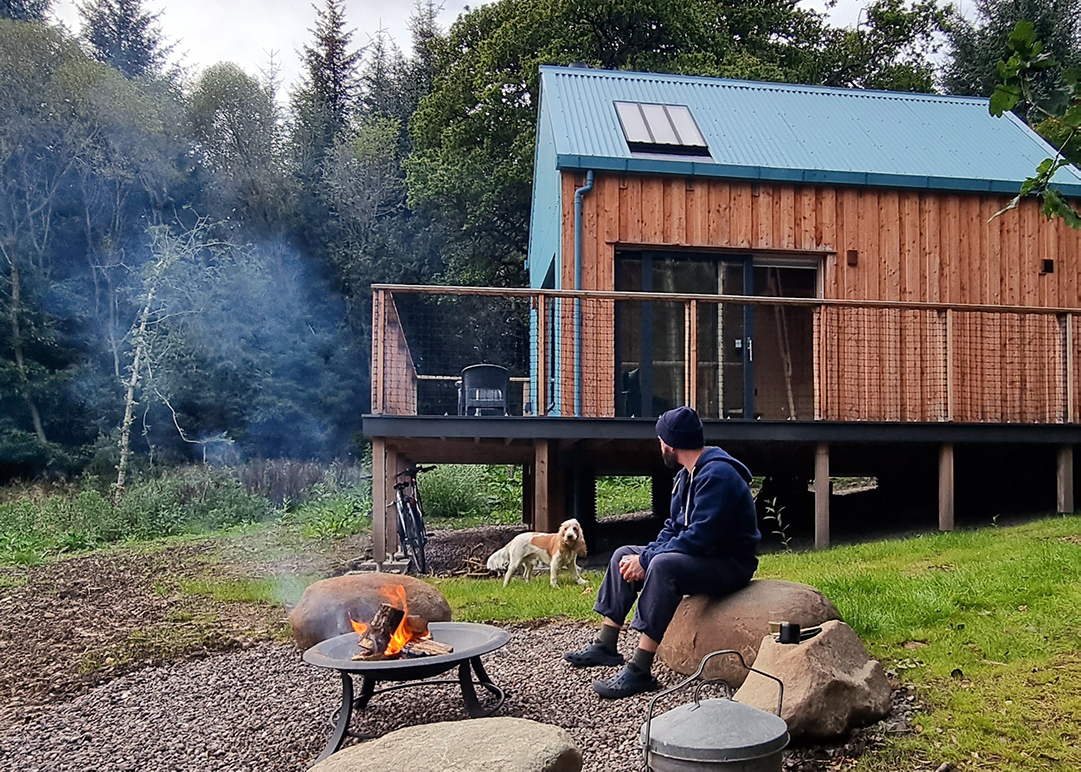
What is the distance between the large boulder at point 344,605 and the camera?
190 inches

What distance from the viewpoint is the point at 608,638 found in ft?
14.9

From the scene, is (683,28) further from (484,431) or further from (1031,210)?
(484,431)

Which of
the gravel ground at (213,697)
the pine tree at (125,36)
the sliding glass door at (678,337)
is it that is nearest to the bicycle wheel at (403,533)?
the gravel ground at (213,697)

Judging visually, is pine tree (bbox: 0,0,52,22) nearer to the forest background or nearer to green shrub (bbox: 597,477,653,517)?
the forest background

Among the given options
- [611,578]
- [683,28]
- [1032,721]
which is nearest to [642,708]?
[611,578]

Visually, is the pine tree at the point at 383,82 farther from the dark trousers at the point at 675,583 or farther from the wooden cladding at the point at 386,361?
the dark trousers at the point at 675,583

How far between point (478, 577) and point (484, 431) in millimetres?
1290

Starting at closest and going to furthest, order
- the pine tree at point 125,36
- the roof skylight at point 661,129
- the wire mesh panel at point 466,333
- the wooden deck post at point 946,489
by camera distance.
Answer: the wooden deck post at point 946,489, the roof skylight at point 661,129, the wire mesh panel at point 466,333, the pine tree at point 125,36

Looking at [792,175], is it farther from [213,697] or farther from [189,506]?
[189,506]

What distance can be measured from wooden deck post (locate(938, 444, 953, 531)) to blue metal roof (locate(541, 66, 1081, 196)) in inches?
130

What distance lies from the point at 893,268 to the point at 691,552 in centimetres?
749

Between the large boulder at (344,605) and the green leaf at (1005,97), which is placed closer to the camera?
the green leaf at (1005,97)

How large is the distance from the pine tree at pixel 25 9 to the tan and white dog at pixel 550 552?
22.7 m

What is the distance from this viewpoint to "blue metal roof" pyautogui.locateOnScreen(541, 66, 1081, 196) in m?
10.1
